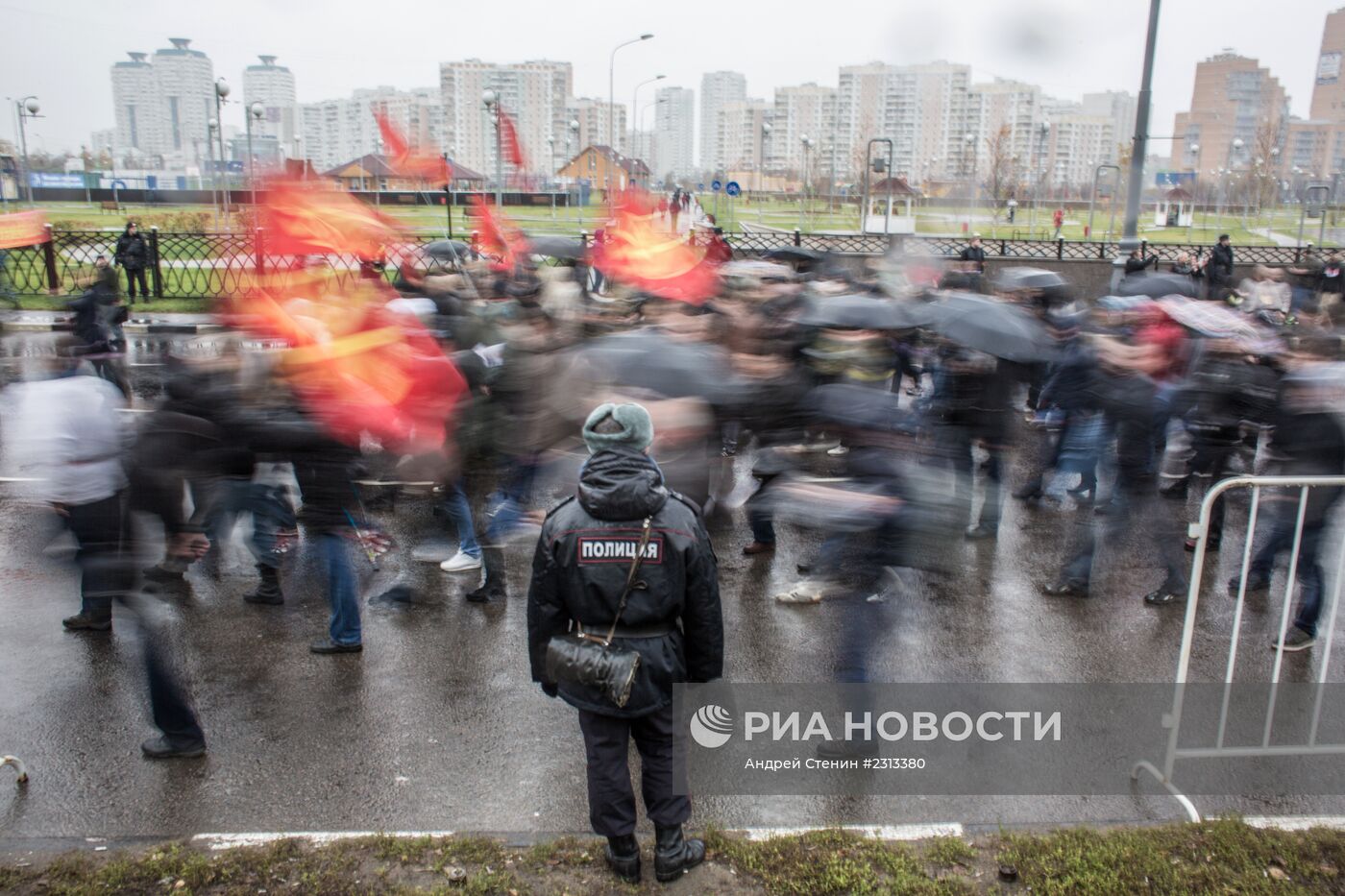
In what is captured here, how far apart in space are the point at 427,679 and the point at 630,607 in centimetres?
224

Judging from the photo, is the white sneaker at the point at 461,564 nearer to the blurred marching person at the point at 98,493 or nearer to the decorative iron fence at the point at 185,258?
the blurred marching person at the point at 98,493

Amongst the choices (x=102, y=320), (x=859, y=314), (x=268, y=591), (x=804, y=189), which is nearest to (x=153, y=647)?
(x=268, y=591)

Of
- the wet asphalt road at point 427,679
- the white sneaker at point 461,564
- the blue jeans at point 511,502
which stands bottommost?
the wet asphalt road at point 427,679

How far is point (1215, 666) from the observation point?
5.38 meters

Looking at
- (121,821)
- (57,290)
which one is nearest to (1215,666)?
(121,821)

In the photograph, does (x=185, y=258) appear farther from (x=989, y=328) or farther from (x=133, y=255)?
(x=989, y=328)

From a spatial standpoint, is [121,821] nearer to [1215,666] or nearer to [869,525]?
[869,525]

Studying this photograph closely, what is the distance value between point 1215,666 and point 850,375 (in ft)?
8.32

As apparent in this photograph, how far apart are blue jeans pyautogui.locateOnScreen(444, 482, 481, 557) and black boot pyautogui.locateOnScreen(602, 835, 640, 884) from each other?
10.6ft

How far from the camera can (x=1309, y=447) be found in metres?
5.36

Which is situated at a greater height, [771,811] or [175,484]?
[175,484]

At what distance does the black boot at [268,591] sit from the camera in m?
5.99

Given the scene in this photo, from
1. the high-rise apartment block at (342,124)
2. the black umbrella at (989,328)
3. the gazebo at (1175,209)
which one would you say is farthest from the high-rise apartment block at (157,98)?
the black umbrella at (989,328)

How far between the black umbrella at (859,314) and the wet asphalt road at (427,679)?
1630 mm
